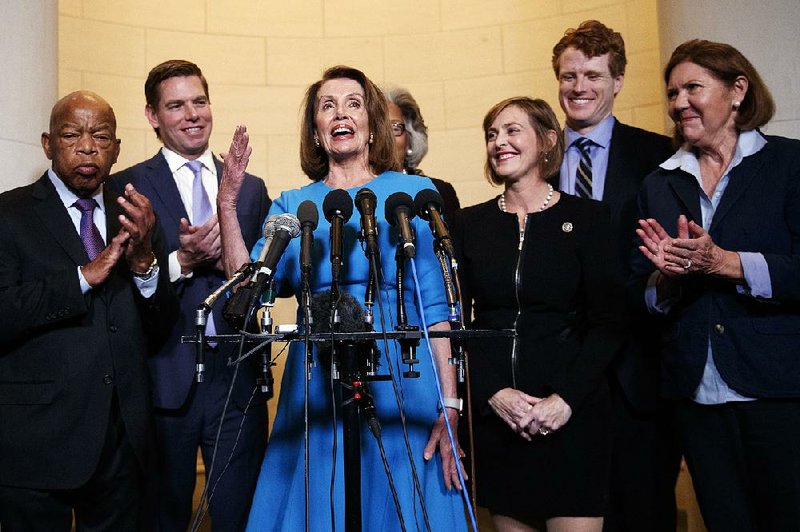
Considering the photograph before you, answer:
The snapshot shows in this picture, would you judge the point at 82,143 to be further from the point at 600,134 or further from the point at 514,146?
the point at 600,134

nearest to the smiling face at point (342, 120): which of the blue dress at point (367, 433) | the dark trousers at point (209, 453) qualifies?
the blue dress at point (367, 433)

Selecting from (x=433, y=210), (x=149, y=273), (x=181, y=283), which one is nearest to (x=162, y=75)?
(x=181, y=283)

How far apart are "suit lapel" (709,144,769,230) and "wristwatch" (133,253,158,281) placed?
1750mm

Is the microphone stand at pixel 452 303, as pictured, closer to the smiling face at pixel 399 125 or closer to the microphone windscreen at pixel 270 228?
the microphone windscreen at pixel 270 228

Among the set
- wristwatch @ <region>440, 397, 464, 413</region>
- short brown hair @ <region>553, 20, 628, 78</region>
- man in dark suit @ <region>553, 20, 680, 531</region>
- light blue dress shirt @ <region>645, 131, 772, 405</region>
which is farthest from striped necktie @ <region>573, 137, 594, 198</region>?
wristwatch @ <region>440, 397, 464, 413</region>

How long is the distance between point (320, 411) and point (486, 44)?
13.1 ft

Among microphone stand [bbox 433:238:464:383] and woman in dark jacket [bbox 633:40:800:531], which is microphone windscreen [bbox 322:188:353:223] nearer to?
microphone stand [bbox 433:238:464:383]

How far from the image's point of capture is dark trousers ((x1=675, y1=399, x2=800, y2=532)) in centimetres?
272

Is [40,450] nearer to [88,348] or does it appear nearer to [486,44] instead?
[88,348]

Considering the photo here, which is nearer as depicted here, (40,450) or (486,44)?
(40,450)

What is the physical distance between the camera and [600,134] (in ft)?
11.8

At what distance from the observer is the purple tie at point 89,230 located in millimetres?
3088

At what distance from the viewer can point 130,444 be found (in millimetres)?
3004

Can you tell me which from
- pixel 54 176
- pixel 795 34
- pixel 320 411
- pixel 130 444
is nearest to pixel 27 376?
pixel 130 444
